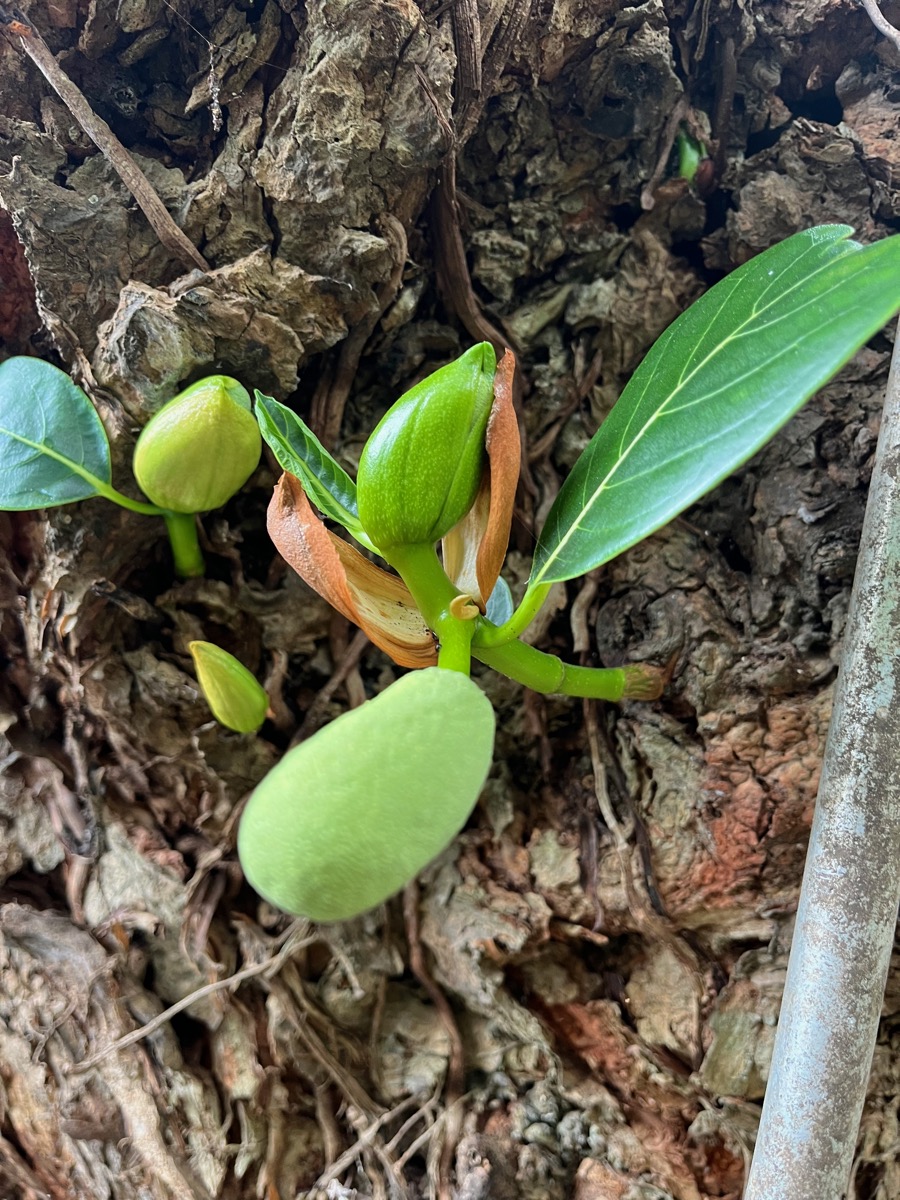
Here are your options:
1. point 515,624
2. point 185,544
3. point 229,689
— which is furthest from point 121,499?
point 515,624

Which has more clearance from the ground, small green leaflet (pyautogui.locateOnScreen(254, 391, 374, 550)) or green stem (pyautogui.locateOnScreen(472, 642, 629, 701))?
small green leaflet (pyautogui.locateOnScreen(254, 391, 374, 550))

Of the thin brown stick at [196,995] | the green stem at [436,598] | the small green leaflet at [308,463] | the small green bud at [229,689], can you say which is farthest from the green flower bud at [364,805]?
the thin brown stick at [196,995]

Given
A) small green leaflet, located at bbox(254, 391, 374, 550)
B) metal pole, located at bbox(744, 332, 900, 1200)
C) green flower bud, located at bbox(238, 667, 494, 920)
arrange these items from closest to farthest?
green flower bud, located at bbox(238, 667, 494, 920), metal pole, located at bbox(744, 332, 900, 1200), small green leaflet, located at bbox(254, 391, 374, 550)

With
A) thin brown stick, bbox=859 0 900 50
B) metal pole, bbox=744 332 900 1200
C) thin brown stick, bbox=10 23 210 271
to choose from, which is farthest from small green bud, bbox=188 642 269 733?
thin brown stick, bbox=859 0 900 50

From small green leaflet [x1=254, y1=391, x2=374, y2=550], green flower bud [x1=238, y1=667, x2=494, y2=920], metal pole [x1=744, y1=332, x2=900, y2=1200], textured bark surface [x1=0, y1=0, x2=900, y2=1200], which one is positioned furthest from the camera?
textured bark surface [x1=0, y1=0, x2=900, y2=1200]

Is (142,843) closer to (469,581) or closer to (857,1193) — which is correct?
(469,581)

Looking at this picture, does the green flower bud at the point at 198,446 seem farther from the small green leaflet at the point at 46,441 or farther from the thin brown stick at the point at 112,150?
the thin brown stick at the point at 112,150

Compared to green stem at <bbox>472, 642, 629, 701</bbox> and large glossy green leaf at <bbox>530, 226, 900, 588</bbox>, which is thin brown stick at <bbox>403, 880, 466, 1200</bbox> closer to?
green stem at <bbox>472, 642, 629, 701</bbox>
